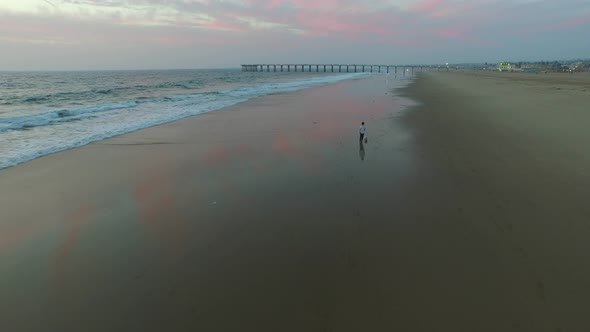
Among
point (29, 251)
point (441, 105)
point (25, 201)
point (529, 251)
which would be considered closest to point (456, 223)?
point (529, 251)

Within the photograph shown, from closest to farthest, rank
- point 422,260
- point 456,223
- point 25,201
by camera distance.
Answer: point 422,260, point 456,223, point 25,201

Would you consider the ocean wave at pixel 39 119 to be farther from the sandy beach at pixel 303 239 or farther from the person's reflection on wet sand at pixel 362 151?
the person's reflection on wet sand at pixel 362 151

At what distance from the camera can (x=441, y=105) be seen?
25.3m

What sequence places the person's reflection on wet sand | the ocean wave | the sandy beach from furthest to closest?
the ocean wave → the person's reflection on wet sand → the sandy beach

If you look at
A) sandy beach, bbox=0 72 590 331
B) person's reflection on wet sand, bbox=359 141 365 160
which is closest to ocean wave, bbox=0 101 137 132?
sandy beach, bbox=0 72 590 331

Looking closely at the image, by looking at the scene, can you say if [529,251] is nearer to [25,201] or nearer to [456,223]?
[456,223]

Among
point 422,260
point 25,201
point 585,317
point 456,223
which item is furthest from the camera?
point 25,201

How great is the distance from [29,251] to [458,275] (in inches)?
330

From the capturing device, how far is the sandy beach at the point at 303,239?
454 centimetres

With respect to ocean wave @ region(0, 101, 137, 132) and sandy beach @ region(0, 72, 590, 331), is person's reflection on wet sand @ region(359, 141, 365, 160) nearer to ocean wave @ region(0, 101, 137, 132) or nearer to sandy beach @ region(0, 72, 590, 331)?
sandy beach @ region(0, 72, 590, 331)

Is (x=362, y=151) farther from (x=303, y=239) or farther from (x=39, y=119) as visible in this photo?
(x=39, y=119)

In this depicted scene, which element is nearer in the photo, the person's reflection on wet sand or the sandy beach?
the sandy beach

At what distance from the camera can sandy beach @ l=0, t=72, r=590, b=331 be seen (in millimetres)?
4535

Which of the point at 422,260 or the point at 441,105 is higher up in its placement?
the point at 441,105
